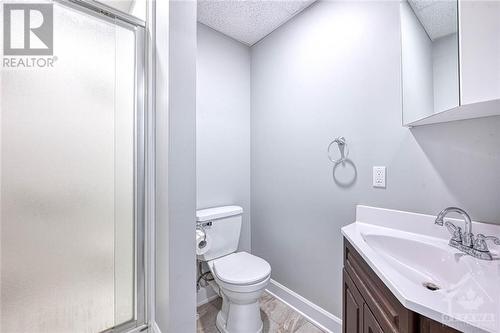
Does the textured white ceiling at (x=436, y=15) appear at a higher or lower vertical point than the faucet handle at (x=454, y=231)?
higher

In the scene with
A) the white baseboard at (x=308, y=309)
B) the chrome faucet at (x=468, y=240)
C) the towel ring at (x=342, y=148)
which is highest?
the towel ring at (x=342, y=148)

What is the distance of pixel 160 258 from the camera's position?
1.05 metres

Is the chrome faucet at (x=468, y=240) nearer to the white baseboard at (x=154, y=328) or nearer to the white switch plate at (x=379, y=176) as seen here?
the white switch plate at (x=379, y=176)

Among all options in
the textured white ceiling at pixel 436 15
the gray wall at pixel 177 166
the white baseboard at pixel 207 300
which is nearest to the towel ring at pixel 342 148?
the textured white ceiling at pixel 436 15

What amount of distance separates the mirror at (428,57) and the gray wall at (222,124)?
51.5 inches

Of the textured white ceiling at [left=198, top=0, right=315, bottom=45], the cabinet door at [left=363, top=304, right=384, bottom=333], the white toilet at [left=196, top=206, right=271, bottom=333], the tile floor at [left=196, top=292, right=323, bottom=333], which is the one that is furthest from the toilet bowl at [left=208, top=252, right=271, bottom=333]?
the textured white ceiling at [left=198, top=0, right=315, bottom=45]

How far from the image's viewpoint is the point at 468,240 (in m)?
0.88

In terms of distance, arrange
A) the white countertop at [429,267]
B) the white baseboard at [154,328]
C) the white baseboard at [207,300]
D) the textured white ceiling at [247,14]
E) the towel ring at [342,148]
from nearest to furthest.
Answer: the white countertop at [429,267] < the white baseboard at [154,328] < the towel ring at [342,148] < the textured white ceiling at [247,14] < the white baseboard at [207,300]

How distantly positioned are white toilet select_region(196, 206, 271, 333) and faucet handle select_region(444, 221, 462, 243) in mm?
994

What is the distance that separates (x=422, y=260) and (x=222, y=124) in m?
1.64

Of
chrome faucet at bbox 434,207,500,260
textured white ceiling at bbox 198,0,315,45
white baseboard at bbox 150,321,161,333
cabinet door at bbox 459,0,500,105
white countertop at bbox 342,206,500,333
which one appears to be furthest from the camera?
textured white ceiling at bbox 198,0,315,45

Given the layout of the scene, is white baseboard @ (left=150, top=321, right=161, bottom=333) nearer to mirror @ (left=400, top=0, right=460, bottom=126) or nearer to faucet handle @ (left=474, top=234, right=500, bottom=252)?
faucet handle @ (left=474, top=234, right=500, bottom=252)

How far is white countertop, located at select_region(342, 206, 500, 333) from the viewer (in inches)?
19.8

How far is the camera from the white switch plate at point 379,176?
1.24m
